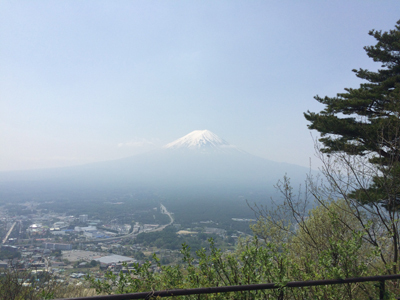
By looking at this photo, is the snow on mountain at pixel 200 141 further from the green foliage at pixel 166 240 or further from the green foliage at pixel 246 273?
the green foliage at pixel 246 273

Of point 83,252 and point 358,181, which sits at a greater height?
point 358,181

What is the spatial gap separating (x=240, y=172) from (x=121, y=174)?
76.3 metres

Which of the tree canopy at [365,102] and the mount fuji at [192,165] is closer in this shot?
the tree canopy at [365,102]

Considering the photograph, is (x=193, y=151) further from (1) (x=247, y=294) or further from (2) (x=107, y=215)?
(1) (x=247, y=294)

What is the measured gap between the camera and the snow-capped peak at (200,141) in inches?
5876

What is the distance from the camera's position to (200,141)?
500ft

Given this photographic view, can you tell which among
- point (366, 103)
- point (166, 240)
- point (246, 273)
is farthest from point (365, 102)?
point (166, 240)

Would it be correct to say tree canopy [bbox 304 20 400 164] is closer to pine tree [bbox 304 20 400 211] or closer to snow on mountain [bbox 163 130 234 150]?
pine tree [bbox 304 20 400 211]

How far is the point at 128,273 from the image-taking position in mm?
2605

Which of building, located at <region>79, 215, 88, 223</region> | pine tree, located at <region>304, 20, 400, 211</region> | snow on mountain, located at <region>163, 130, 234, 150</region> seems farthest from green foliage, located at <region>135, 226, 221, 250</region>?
snow on mountain, located at <region>163, 130, 234, 150</region>

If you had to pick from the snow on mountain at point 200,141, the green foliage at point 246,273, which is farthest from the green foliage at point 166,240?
the snow on mountain at point 200,141

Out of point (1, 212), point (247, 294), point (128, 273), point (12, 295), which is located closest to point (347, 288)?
point (247, 294)

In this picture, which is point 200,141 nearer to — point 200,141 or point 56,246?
point 200,141

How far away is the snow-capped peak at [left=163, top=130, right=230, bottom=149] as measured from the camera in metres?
149
